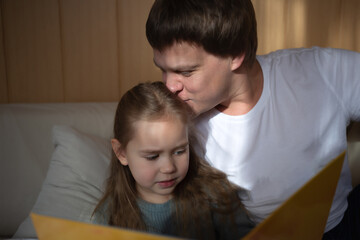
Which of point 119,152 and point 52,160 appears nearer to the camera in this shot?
point 119,152

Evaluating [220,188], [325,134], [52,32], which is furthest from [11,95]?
[325,134]

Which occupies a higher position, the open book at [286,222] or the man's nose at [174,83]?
the man's nose at [174,83]

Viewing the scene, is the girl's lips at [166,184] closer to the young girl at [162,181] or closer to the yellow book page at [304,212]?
the young girl at [162,181]

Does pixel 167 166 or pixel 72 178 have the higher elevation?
pixel 167 166

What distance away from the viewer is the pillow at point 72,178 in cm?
110

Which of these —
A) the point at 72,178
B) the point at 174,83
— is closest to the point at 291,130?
the point at 174,83

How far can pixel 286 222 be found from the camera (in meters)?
0.44

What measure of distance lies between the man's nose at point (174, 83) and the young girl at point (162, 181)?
0.02m

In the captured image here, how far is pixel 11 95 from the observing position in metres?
1.56

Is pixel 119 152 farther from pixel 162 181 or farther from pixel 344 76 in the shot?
pixel 344 76

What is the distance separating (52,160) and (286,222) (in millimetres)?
996

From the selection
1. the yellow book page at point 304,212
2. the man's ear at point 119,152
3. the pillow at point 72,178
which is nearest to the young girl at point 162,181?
the man's ear at point 119,152

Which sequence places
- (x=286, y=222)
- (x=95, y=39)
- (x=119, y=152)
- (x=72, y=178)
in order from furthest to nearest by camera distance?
(x=95, y=39), (x=72, y=178), (x=119, y=152), (x=286, y=222)

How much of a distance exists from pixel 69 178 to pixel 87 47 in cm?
67
